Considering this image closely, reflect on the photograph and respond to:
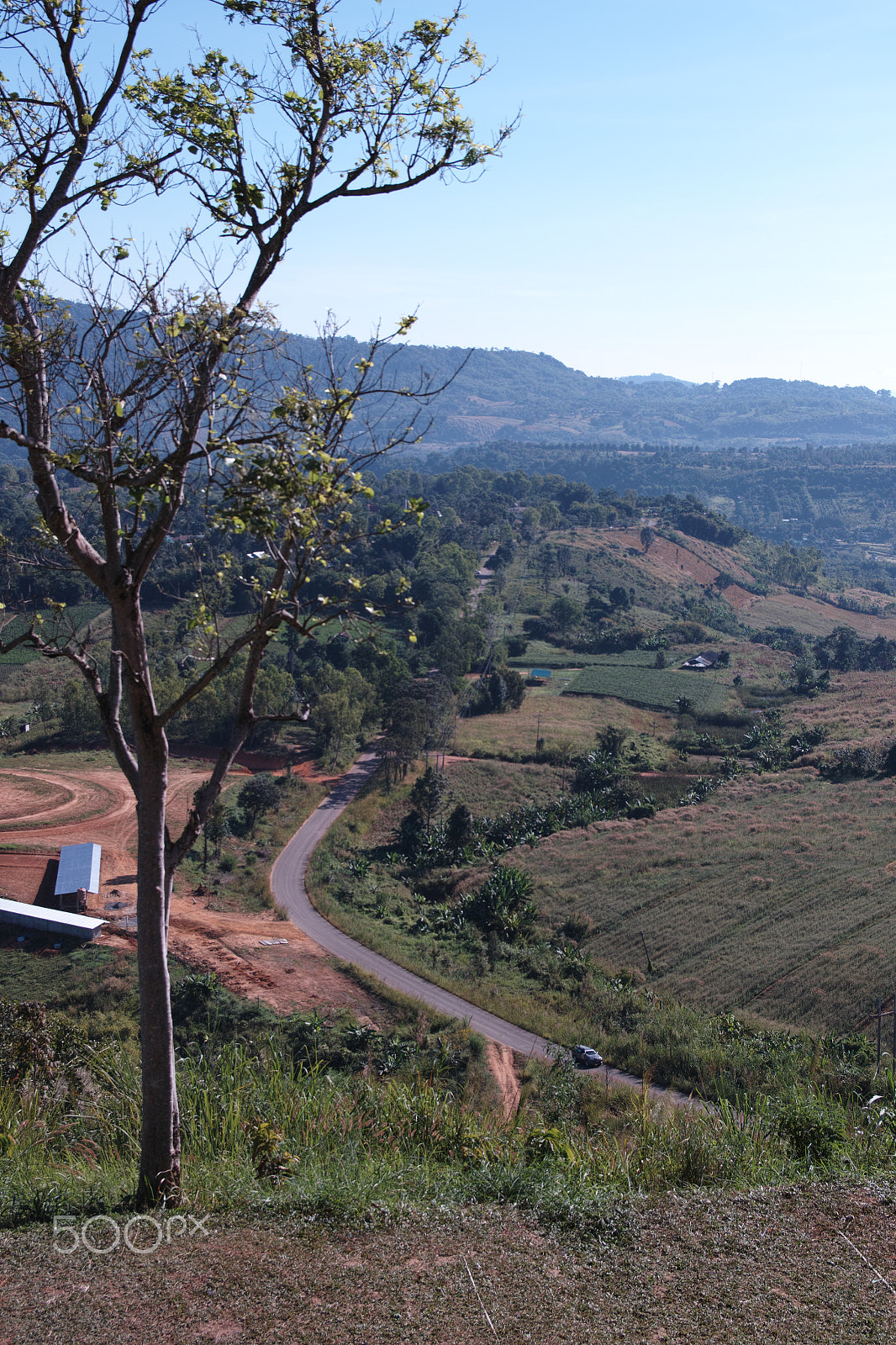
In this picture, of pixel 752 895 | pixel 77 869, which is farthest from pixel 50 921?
pixel 752 895

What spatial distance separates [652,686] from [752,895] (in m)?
43.4

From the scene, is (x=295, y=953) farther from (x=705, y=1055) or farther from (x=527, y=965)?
(x=705, y=1055)

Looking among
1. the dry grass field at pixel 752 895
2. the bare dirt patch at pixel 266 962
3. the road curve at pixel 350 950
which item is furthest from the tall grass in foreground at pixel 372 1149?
the dry grass field at pixel 752 895

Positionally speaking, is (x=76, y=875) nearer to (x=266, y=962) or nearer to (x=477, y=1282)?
(x=266, y=962)

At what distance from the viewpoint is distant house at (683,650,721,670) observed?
87188mm

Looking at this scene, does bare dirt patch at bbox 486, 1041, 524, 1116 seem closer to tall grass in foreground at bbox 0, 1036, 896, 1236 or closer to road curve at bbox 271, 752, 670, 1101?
road curve at bbox 271, 752, 670, 1101

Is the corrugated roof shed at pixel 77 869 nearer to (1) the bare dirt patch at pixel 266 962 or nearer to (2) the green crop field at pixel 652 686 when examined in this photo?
(1) the bare dirt patch at pixel 266 962

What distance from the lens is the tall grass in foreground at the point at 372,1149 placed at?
6.21m

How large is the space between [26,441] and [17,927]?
1026 inches

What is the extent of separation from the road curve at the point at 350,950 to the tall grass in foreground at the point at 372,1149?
1118 cm

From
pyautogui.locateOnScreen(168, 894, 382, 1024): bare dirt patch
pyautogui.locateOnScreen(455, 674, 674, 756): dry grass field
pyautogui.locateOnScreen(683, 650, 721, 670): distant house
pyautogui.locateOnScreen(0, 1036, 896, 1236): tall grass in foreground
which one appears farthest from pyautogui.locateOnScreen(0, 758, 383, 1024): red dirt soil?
pyautogui.locateOnScreen(683, 650, 721, 670): distant house

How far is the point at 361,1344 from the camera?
479 cm

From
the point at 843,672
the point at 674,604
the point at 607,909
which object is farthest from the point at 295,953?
the point at 674,604

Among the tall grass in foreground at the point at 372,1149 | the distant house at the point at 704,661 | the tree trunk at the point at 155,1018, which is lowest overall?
the distant house at the point at 704,661
